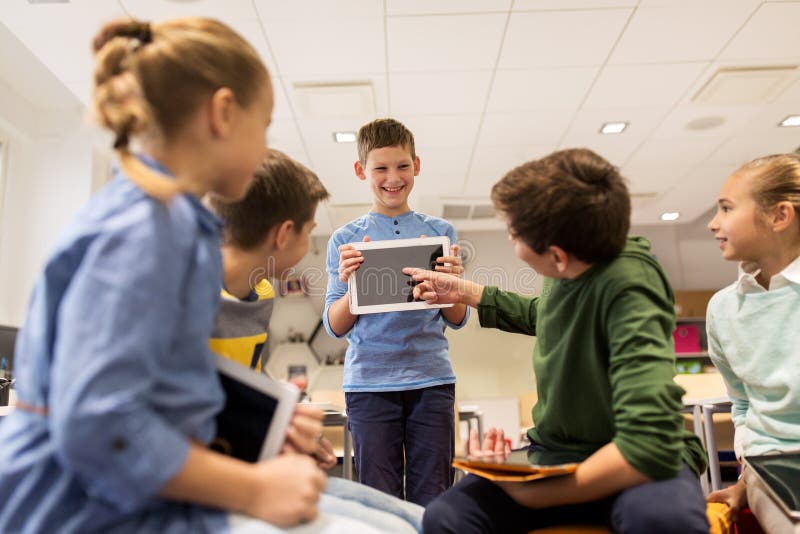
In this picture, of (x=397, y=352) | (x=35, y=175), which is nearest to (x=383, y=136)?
(x=397, y=352)

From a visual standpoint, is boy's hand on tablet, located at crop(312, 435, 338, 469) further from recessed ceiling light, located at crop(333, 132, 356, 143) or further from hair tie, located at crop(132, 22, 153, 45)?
recessed ceiling light, located at crop(333, 132, 356, 143)

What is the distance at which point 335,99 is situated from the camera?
4137mm

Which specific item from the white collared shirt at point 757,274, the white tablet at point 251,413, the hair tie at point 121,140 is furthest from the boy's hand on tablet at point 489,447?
the white collared shirt at point 757,274

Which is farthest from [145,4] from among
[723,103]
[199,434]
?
[723,103]

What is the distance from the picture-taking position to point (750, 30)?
3.54 meters

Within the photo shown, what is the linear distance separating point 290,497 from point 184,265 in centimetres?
30

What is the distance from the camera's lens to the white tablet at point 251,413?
830mm

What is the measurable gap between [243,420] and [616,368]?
0.57 meters

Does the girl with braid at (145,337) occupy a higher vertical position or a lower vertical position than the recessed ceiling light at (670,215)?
lower

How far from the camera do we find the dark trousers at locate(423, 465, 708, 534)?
860 millimetres

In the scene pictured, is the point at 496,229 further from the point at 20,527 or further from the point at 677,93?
the point at 20,527

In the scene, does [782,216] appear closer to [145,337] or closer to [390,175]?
[390,175]

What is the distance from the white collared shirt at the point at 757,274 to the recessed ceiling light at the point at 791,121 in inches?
153

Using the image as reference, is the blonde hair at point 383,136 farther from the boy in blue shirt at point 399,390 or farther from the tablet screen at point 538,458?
the tablet screen at point 538,458
